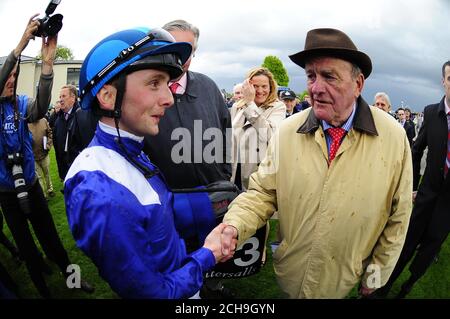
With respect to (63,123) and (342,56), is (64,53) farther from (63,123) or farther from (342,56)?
(342,56)

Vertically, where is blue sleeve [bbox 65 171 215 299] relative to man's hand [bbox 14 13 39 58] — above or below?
below

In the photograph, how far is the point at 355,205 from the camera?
2.06 metres

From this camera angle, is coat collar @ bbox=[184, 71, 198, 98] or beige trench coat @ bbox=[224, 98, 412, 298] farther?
coat collar @ bbox=[184, 71, 198, 98]

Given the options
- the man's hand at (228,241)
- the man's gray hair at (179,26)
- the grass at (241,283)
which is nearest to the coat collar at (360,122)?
the man's hand at (228,241)

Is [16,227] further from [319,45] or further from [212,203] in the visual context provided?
[319,45]

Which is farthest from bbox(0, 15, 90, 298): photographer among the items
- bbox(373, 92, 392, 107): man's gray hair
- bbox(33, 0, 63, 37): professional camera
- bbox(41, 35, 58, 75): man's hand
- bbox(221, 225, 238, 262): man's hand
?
bbox(373, 92, 392, 107): man's gray hair

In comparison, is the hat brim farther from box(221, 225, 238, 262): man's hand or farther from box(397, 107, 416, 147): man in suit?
box(397, 107, 416, 147): man in suit

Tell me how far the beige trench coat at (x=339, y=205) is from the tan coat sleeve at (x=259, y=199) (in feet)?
0.04

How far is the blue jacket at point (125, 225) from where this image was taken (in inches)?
51.5

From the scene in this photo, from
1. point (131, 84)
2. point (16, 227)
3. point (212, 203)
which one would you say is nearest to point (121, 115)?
point (131, 84)

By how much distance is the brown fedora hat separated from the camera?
6.64 ft

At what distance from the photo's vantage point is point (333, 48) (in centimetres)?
200

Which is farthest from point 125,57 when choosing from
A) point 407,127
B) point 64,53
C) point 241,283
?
point 64,53

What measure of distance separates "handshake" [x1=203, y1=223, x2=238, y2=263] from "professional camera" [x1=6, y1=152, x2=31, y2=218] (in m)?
2.43
